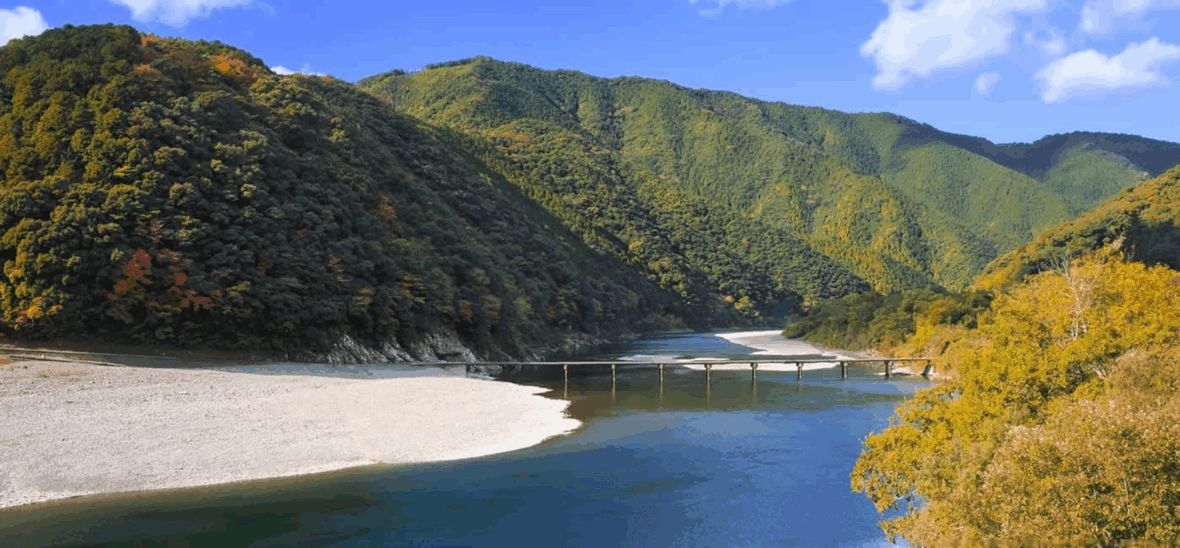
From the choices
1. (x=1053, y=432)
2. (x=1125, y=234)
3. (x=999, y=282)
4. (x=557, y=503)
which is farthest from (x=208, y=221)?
(x=1125, y=234)

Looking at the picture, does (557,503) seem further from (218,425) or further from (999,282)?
(999,282)

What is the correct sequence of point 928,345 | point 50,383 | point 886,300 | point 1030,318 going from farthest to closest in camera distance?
point 886,300 → point 928,345 → point 50,383 → point 1030,318

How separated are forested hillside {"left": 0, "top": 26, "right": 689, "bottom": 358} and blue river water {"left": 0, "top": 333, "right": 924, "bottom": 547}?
1076 inches

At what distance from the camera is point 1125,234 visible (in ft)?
343

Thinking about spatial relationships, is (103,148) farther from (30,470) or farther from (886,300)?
(886,300)

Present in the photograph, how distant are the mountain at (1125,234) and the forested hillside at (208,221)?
226 ft

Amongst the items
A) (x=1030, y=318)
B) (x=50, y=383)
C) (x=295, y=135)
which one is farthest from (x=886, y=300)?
(x=50, y=383)

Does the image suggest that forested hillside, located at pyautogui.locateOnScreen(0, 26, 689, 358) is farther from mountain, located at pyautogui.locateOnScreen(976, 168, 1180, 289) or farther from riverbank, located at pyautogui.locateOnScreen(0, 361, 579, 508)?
mountain, located at pyautogui.locateOnScreen(976, 168, 1180, 289)

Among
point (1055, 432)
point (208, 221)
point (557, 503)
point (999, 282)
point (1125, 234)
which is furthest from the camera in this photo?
point (999, 282)

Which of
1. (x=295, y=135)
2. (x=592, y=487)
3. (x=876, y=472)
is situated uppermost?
(x=295, y=135)

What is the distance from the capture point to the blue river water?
2364cm

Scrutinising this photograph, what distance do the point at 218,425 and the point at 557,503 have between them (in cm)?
1761

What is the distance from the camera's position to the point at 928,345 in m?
79.7

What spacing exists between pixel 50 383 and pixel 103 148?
22642 millimetres
